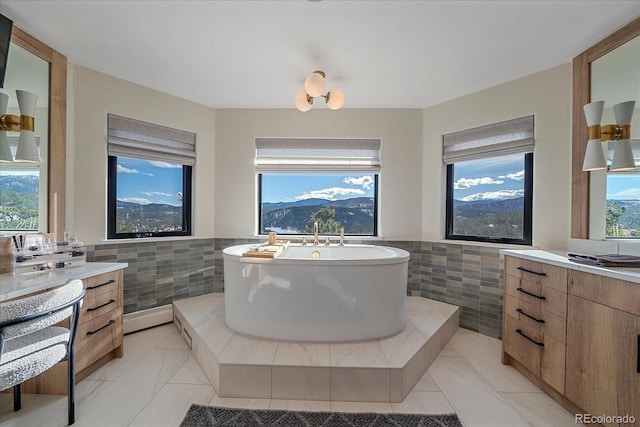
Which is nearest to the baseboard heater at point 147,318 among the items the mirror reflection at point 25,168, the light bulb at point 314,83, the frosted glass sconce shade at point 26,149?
the mirror reflection at point 25,168

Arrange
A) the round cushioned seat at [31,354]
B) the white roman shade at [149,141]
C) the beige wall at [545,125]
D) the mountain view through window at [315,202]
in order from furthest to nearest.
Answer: the mountain view through window at [315,202] < the white roman shade at [149,141] < the beige wall at [545,125] < the round cushioned seat at [31,354]

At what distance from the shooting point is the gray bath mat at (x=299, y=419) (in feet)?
4.86

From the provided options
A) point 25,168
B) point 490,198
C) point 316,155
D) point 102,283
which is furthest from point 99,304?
point 490,198

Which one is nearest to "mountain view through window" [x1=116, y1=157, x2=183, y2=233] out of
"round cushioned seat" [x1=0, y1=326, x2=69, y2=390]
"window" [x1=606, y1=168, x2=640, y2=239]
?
"round cushioned seat" [x1=0, y1=326, x2=69, y2=390]

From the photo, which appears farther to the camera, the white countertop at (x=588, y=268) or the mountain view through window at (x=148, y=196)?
the mountain view through window at (x=148, y=196)

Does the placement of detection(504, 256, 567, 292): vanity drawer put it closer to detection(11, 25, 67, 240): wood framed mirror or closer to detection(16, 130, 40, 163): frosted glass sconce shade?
detection(16, 130, 40, 163): frosted glass sconce shade

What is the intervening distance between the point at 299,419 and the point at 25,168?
2.56 m

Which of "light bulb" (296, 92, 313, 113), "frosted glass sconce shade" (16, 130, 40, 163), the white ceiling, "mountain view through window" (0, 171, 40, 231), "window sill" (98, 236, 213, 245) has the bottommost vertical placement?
"window sill" (98, 236, 213, 245)

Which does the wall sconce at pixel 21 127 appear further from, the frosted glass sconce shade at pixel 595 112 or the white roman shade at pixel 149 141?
the frosted glass sconce shade at pixel 595 112

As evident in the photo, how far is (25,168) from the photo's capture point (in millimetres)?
1958

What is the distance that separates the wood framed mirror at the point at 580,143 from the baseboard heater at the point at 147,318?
3783 mm

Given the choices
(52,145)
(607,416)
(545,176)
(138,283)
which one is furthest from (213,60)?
(607,416)

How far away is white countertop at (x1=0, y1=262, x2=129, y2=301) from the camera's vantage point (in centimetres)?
142

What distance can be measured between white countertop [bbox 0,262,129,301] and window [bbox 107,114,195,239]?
2.72ft
